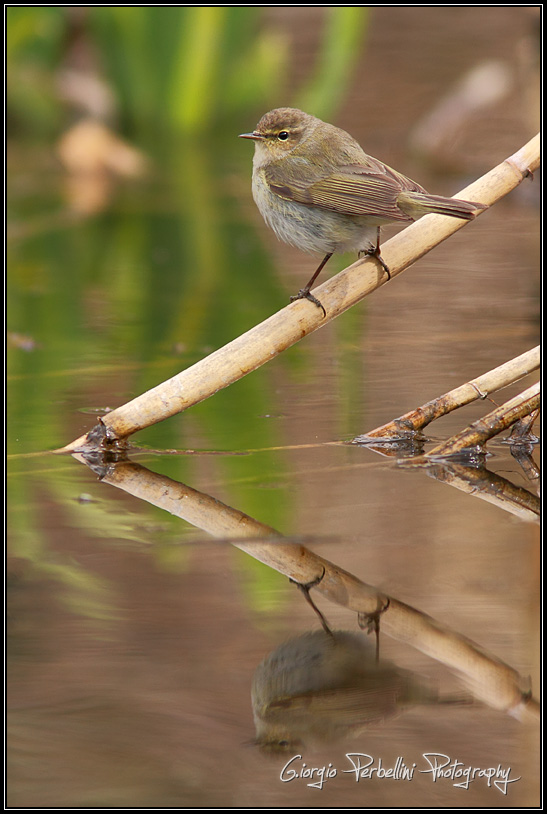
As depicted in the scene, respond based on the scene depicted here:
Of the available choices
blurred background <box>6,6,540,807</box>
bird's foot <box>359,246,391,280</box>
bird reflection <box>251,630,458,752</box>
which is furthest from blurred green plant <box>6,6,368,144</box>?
bird reflection <box>251,630,458,752</box>

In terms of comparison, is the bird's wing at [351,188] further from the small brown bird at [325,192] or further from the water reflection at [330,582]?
the water reflection at [330,582]

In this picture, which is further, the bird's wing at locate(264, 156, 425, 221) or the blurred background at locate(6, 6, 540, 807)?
the bird's wing at locate(264, 156, 425, 221)

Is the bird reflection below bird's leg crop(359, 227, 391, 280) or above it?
below

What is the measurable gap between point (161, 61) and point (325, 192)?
7.36m

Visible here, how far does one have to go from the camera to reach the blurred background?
2.23 meters

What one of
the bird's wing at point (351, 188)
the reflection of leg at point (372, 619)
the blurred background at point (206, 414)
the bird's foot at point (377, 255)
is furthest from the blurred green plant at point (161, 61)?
the reflection of leg at point (372, 619)

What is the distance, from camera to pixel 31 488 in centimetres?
357

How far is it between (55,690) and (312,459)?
1.57m

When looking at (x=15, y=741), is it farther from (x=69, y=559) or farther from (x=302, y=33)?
(x=302, y=33)

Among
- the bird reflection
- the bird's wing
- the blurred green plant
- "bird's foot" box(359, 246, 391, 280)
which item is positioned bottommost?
the bird reflection

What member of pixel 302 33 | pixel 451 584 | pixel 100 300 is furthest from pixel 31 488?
pixel 302 33

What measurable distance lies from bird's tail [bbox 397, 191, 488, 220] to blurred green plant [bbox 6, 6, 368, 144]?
6860mm

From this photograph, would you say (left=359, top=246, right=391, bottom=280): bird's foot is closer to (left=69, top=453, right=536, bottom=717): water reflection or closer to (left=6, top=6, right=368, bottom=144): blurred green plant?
(left=69, top=453, right=536, bottom=717): water reflection

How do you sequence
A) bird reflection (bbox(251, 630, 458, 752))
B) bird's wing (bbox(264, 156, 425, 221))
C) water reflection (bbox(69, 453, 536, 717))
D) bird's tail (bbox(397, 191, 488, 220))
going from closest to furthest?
bird reflection (bbox(251, 630, 458, 752))
water reflection (bbox(69, 453, 536, 717))
bird's tail (bbox(397, 191, 488, 220))
bird's wing (bbox(264, 156, 425, 221))
